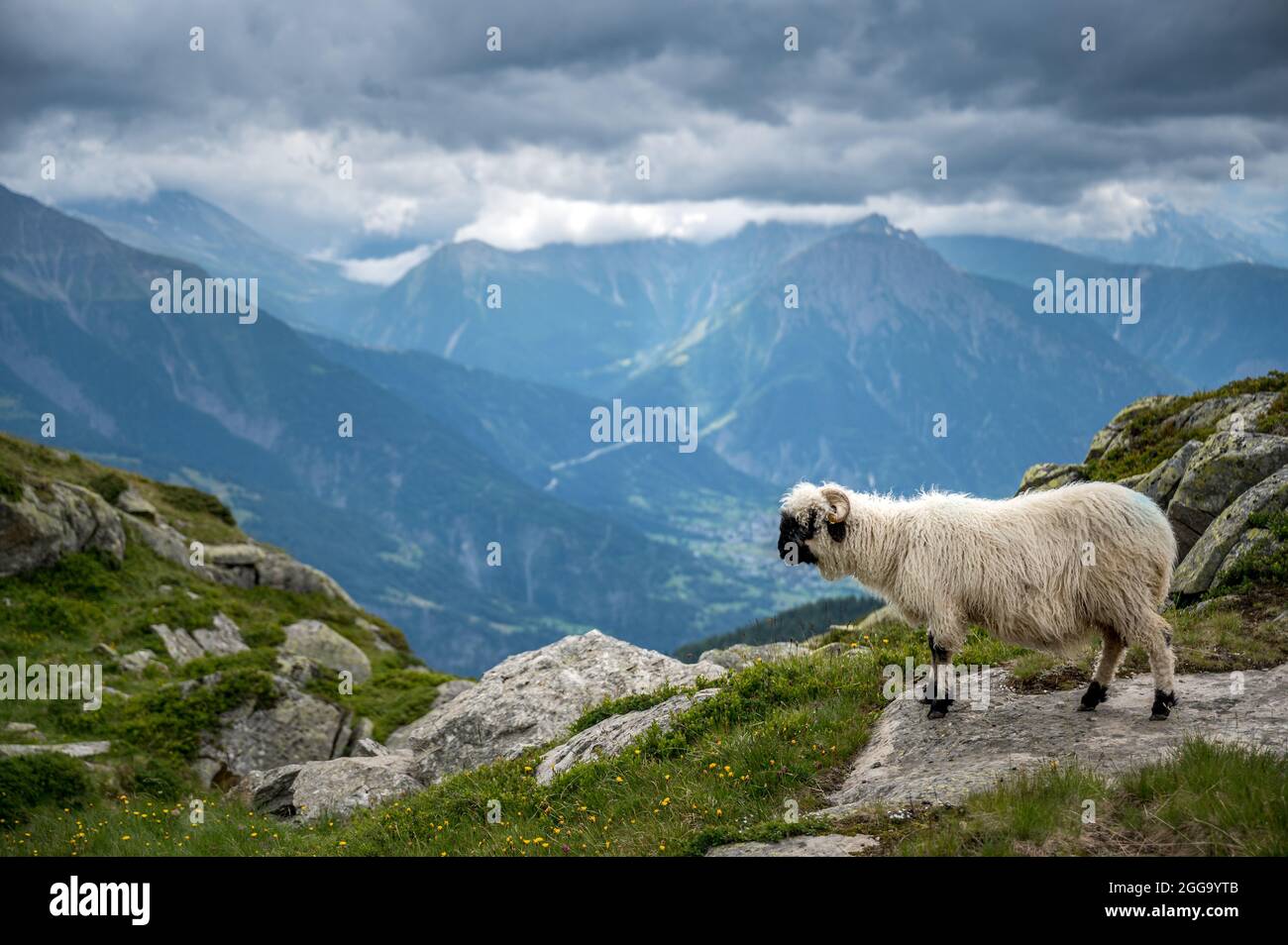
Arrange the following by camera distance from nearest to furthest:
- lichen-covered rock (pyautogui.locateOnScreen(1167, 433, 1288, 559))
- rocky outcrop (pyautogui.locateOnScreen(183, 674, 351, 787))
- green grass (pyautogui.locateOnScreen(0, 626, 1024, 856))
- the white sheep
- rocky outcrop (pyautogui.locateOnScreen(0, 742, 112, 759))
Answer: green grass (pyautogui.locateOnScreen(0, 626, 1024, 856))
the white sheep
lichen-covered rock (pyautogui.locateOnScreen(1167, 433, 1288, 559))
rocky outcrop (pyautogui.locateOnScreen(0, 742, 112, 759))
rocky outcrop (pyautogui.locateOnScreen(183, 674, 351, 787))

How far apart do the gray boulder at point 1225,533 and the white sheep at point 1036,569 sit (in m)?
6.16

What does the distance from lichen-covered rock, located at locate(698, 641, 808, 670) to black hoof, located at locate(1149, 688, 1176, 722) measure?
739 centimetres

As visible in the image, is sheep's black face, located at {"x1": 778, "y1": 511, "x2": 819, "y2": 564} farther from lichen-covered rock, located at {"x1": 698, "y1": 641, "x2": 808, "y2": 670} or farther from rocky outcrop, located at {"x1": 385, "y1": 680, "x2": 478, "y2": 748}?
rocky outcrop, located at {"x1": 385, "y1": 680, "x2": 478, "y2": 748}

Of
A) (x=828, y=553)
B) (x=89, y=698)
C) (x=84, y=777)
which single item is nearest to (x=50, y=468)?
(x=89, y=698)

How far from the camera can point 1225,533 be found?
63.7 ft

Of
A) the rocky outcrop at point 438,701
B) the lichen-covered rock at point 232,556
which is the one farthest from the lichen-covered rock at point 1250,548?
the lichen-covered rock at point 232,556

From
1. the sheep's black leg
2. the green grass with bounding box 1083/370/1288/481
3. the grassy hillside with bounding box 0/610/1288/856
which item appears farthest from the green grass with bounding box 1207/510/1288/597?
the sheep's black leg

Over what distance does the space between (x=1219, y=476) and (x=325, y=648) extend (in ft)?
112

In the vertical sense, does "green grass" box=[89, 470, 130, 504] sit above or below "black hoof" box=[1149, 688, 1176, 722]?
above

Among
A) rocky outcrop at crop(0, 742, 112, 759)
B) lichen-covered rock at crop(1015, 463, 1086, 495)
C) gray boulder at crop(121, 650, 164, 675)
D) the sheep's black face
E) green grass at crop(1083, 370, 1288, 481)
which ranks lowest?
rocky outcrop at crop(0, 742, 112, 759)

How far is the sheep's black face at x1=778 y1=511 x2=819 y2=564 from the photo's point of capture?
15.4 meters

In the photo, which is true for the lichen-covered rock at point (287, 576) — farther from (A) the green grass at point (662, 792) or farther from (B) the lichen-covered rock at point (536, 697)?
(A) the green grass at point (662, 792)

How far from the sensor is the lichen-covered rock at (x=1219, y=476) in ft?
68.2
